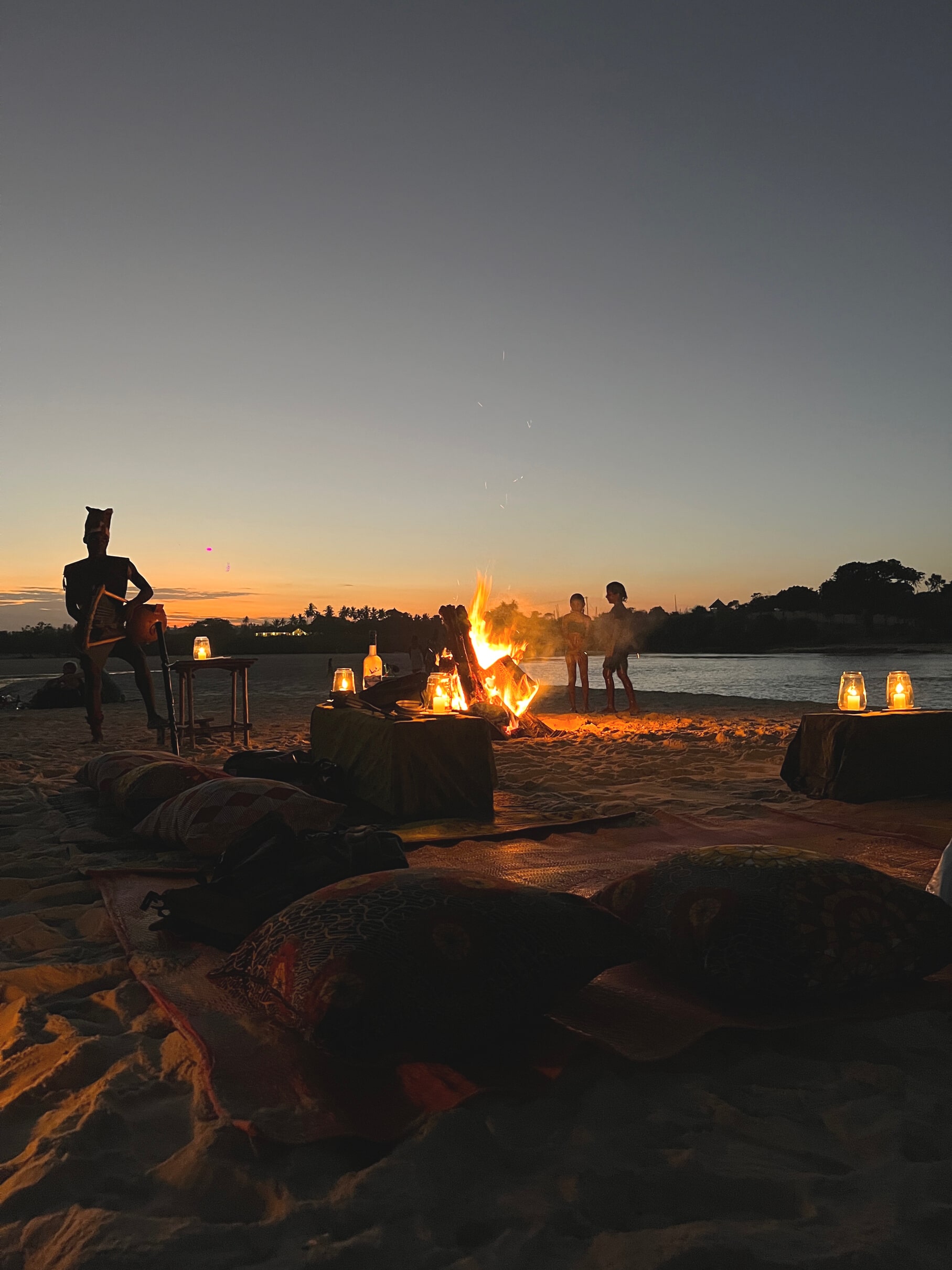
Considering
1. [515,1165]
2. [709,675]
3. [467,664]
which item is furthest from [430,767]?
[709,675]

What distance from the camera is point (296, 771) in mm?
5367

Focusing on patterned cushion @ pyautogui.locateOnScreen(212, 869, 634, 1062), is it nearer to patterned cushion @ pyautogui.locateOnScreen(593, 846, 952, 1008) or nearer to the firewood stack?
patterned cushion @ pyautogui.locateOnScreen(593, 846, 952, 1008)

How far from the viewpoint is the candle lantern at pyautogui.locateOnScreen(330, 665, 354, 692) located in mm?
6609

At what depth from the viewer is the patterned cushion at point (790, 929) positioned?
213 centimetres

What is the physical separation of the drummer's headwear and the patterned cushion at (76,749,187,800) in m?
3.04

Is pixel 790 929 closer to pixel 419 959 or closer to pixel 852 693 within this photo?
pixel 419 959

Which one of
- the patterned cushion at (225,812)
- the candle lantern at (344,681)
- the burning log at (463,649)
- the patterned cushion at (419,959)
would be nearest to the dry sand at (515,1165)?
the patterned cushion at (419,959)

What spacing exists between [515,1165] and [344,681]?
17.4 ft

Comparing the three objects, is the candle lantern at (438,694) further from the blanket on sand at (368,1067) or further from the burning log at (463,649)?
the burning log at (463,649)

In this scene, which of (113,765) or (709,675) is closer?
(113,765)

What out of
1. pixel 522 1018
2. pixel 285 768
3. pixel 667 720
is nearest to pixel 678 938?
pixel 522 1018

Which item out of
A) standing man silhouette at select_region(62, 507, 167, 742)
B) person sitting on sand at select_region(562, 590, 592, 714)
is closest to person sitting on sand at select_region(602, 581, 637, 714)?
person sitting on sand at select_region(562, 590, 592, 714)

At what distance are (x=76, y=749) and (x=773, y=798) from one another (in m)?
6.28

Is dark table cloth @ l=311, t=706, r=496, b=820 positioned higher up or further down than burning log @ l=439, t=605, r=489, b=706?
further down
